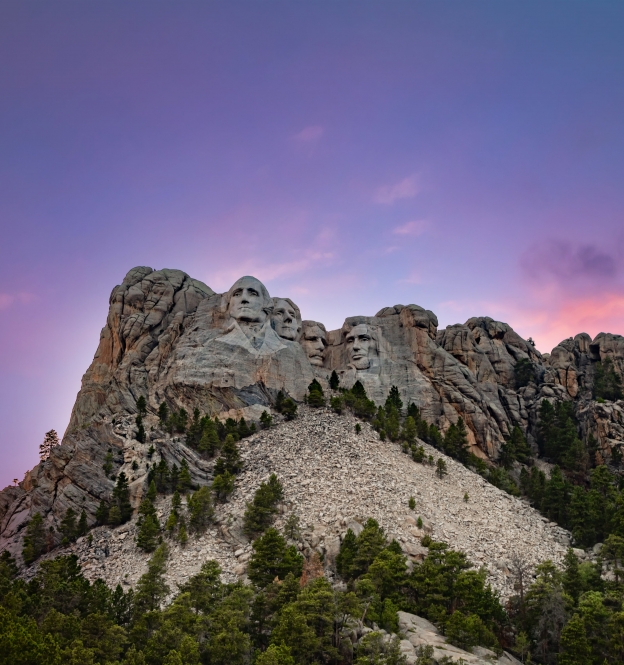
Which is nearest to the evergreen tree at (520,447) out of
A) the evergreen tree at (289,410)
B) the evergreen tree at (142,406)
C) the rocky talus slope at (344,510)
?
the rocky talus slope at (344,510)

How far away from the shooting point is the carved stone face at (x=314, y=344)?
364ft

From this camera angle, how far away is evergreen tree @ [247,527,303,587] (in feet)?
190

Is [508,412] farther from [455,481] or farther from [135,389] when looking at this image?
[135,389]

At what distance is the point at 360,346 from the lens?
110 meters

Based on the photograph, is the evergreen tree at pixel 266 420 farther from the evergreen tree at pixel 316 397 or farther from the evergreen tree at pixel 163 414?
the evergreen tree at pixel 163 414

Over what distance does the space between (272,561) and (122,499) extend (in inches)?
890

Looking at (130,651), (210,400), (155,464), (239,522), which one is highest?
(210,400)

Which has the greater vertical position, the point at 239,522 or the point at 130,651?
the point at 239,522

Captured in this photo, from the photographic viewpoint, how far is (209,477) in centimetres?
7681

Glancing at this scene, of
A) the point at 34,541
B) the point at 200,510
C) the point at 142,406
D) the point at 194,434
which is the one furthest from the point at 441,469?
the point at 34,541

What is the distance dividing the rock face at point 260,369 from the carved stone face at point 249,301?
0.61 ft

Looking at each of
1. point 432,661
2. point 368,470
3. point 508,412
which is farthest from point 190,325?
point 432,661

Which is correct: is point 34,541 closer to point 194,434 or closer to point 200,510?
point 200,510

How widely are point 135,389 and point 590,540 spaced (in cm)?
5974
